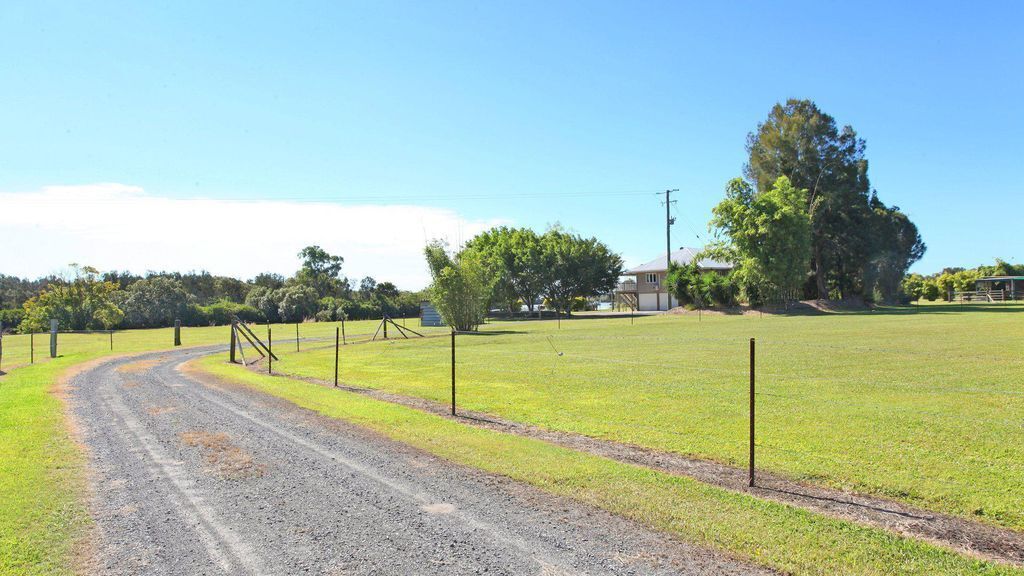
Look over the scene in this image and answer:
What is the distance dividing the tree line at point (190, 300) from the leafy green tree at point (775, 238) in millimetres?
30458

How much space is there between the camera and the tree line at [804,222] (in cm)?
5978

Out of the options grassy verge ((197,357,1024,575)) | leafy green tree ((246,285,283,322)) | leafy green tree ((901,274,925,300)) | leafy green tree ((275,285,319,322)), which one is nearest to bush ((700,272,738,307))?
leafy green tree ((901,274,925,300))

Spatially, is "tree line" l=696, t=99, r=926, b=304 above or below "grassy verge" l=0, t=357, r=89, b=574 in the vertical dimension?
above

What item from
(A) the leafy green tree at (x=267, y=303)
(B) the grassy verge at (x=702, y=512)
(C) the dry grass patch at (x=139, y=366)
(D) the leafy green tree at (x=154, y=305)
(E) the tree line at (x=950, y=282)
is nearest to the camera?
(B) the grassy verge at (x=702, y=512)

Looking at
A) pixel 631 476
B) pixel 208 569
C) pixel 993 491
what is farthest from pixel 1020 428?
pixel 208 569

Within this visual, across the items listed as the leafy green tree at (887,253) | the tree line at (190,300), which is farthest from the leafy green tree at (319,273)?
the leafy green tree at (887,253)

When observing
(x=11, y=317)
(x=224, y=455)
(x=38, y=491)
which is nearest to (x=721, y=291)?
(x=224, y=455)

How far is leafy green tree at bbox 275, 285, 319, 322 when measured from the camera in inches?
3297

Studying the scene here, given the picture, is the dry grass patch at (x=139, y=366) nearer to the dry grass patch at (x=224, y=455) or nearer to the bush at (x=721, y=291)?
the dry grass patch at (x=224, y=455)

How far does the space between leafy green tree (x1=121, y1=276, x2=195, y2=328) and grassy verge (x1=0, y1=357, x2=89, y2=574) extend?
67.0 metres

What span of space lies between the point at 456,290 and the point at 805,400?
105 feet

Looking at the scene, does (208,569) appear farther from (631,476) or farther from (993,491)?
(993,491)

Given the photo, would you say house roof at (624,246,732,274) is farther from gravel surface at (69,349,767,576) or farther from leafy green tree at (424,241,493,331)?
gravel surface at (69,349,767,576)

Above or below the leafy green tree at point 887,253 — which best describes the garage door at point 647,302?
below
